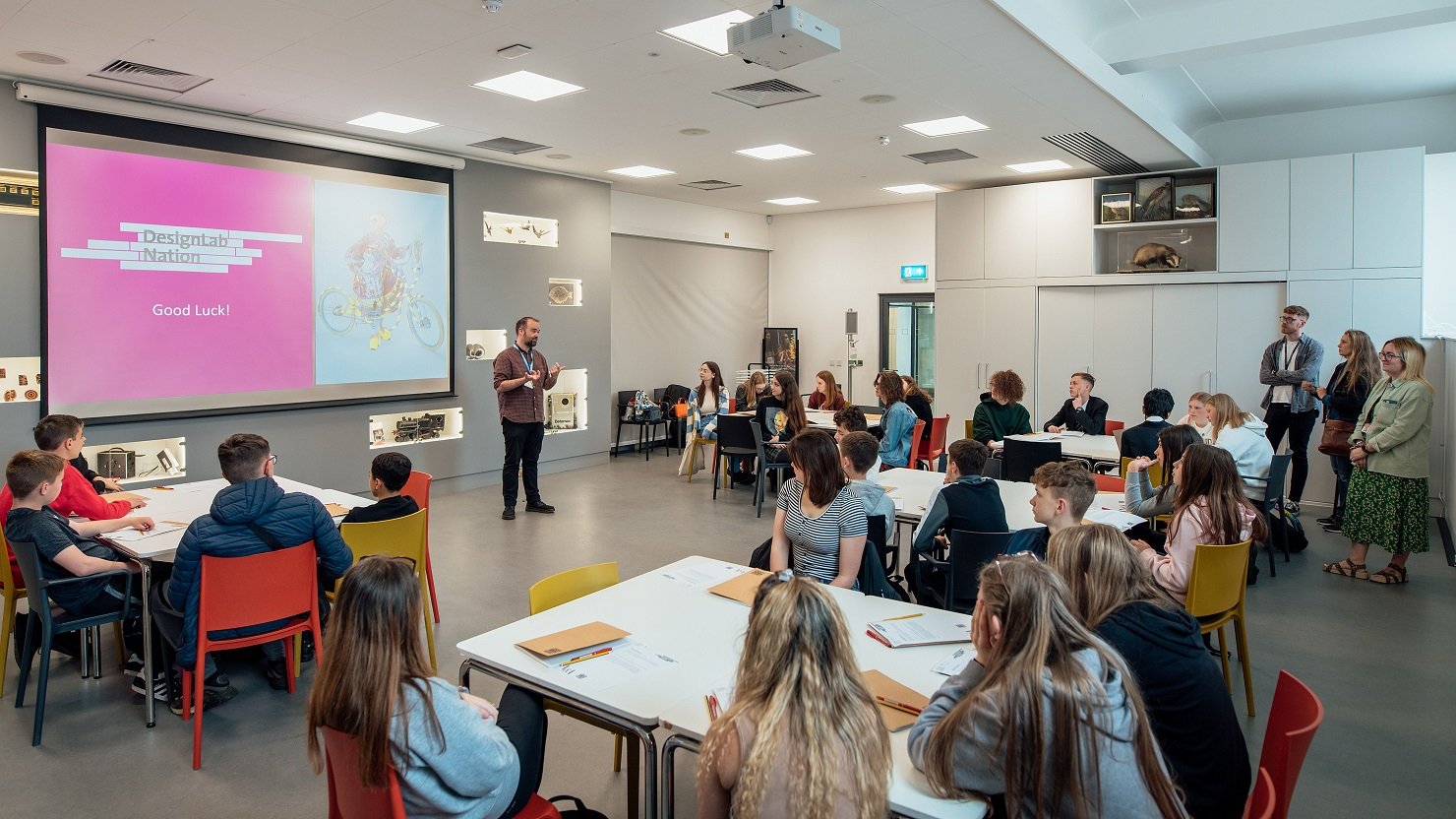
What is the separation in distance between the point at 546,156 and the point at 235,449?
5.64 m

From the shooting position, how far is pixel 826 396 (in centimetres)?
888

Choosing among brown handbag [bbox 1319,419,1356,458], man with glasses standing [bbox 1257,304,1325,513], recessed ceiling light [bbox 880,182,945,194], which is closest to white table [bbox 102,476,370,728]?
brown handbag [bbox 1319,419,1356,458]

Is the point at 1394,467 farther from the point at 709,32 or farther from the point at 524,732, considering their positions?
the point at 524,732

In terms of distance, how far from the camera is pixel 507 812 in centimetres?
214

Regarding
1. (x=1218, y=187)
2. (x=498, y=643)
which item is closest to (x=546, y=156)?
(x=1218, y=187)

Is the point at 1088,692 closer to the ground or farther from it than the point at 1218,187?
closer to the ground

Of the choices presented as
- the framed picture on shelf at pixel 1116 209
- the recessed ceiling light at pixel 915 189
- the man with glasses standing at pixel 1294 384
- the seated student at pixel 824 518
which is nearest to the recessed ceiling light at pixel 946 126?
the framed picture on shelf at pixel 1116 209

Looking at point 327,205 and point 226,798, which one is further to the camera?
point 327,205

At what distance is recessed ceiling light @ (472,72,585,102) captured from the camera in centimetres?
596

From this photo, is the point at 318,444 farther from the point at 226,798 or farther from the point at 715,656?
the point at 715,656

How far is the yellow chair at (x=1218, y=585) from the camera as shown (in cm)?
347

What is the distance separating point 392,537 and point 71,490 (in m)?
1.52

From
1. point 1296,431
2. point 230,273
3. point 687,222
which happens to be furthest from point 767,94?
point 687,222

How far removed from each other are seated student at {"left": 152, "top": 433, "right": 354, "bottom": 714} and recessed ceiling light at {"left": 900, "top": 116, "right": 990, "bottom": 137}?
18.1 feet
